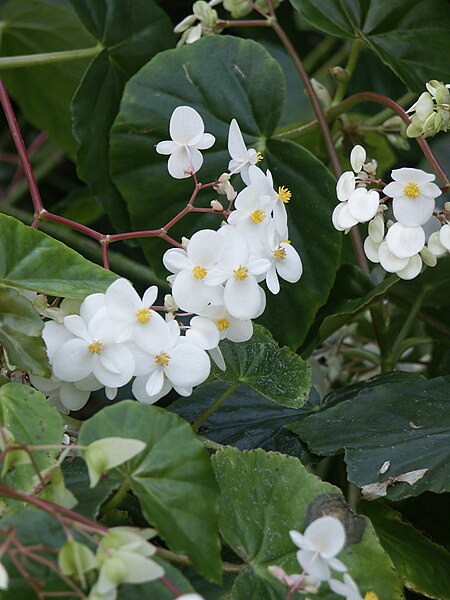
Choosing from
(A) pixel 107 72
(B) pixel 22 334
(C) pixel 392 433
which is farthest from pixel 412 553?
(A) pixel 107 72

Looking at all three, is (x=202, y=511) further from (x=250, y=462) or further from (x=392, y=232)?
(x=392, y=232)

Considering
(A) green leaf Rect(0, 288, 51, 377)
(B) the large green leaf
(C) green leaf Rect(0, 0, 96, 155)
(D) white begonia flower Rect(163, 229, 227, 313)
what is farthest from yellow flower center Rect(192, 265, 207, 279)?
(C) green leaf Rect(0, 0, 96, 155)

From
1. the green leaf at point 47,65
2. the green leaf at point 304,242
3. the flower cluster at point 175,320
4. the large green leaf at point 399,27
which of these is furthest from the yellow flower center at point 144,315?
the green leaf at point 47,65

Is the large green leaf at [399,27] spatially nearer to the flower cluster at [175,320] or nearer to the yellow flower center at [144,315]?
the flower cluster at [175,320]

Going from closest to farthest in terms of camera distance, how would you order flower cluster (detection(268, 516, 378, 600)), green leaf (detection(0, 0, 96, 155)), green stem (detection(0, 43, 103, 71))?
flower cluster (detection(268, 516, 378, 600)) < green stem (detection(0, 43, 103, 71)) < green leaf (detection(0, 0, 96, 155))

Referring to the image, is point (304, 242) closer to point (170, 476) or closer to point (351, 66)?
point (351, 66)

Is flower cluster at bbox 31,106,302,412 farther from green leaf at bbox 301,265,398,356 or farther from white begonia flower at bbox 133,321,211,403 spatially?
green leaf at bbox 301,265,398,356
